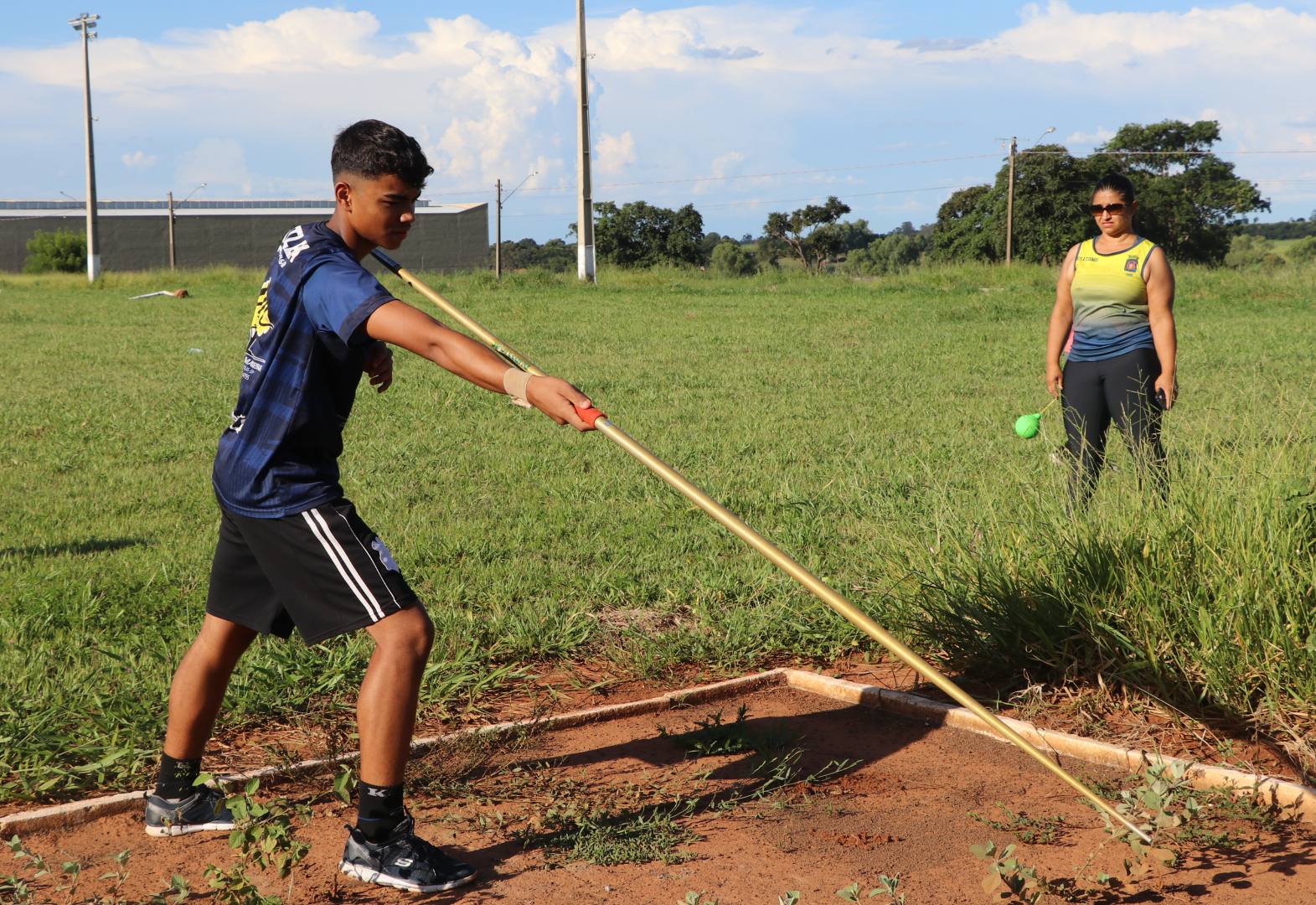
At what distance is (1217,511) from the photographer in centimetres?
365

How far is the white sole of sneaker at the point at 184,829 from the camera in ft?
9.48

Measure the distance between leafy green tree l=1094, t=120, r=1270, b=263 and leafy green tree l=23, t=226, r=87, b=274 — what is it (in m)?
50.5

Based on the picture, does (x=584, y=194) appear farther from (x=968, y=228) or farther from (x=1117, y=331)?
(x=968, y=228)

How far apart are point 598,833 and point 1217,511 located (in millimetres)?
2301

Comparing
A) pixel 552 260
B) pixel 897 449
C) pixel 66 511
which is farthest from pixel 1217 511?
pixel 552 260

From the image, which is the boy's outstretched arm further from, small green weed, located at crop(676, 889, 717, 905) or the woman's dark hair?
the woman's dark hair

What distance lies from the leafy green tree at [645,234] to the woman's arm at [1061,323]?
51228mm

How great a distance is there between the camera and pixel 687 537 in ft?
18.7

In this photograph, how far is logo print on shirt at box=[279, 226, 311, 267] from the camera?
2680 millimetres

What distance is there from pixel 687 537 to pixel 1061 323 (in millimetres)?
2225

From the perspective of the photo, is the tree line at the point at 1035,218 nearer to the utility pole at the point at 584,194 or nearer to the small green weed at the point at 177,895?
the utility pole at the point at 584,194

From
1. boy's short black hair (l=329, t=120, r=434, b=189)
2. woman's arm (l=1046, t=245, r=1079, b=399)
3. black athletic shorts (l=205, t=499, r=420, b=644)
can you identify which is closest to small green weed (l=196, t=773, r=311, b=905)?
black athletic shorts (l=205, t=499, r=420, b=644)

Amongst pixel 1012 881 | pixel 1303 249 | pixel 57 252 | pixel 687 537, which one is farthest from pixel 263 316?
pixel 1303 249

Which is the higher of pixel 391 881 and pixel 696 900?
pixel 696 900
